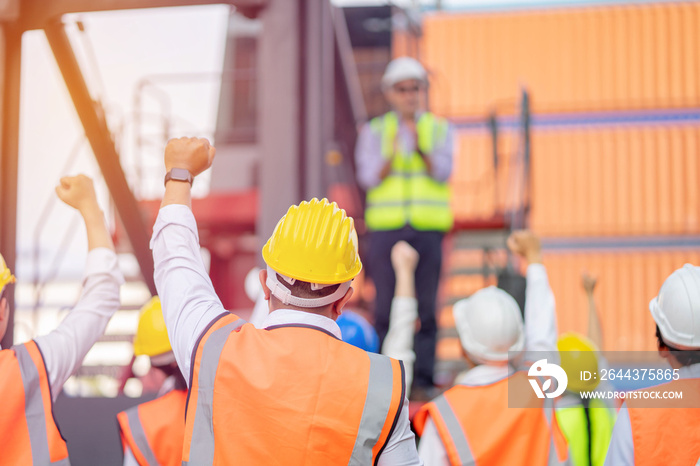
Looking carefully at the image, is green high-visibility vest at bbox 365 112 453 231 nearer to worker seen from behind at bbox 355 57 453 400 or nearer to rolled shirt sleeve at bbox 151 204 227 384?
worker seen from behind at bbox 355 57 453 400

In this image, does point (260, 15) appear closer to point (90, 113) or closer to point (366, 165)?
point (90, 113)

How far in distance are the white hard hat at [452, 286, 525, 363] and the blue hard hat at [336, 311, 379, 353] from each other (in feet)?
1.25

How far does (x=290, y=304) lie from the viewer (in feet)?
4.99

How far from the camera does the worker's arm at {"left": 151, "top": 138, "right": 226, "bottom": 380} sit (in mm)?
1482

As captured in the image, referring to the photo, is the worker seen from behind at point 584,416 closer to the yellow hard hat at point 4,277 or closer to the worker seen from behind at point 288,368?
the worker seen from behind at point 288,368

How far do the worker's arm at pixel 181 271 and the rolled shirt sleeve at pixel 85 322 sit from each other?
41 centimetres

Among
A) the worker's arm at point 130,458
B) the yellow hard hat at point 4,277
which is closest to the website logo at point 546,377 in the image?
the worker's arm at point 130,458

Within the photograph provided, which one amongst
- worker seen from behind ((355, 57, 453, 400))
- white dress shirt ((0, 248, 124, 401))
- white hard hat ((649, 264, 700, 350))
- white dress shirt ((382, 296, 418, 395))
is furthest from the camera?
worker seen from behind ((355, 57, 453, 400))

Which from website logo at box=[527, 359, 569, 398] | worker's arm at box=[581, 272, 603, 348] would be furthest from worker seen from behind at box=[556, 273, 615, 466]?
worker's arm at box=[581, 272, 603, 348]

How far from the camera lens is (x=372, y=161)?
4391 mm

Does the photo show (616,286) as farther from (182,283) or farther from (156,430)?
(182,283)

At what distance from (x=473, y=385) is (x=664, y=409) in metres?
0.60

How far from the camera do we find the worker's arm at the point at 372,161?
14.3 feet

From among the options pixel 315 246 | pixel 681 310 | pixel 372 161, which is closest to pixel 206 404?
pixel 315 246
